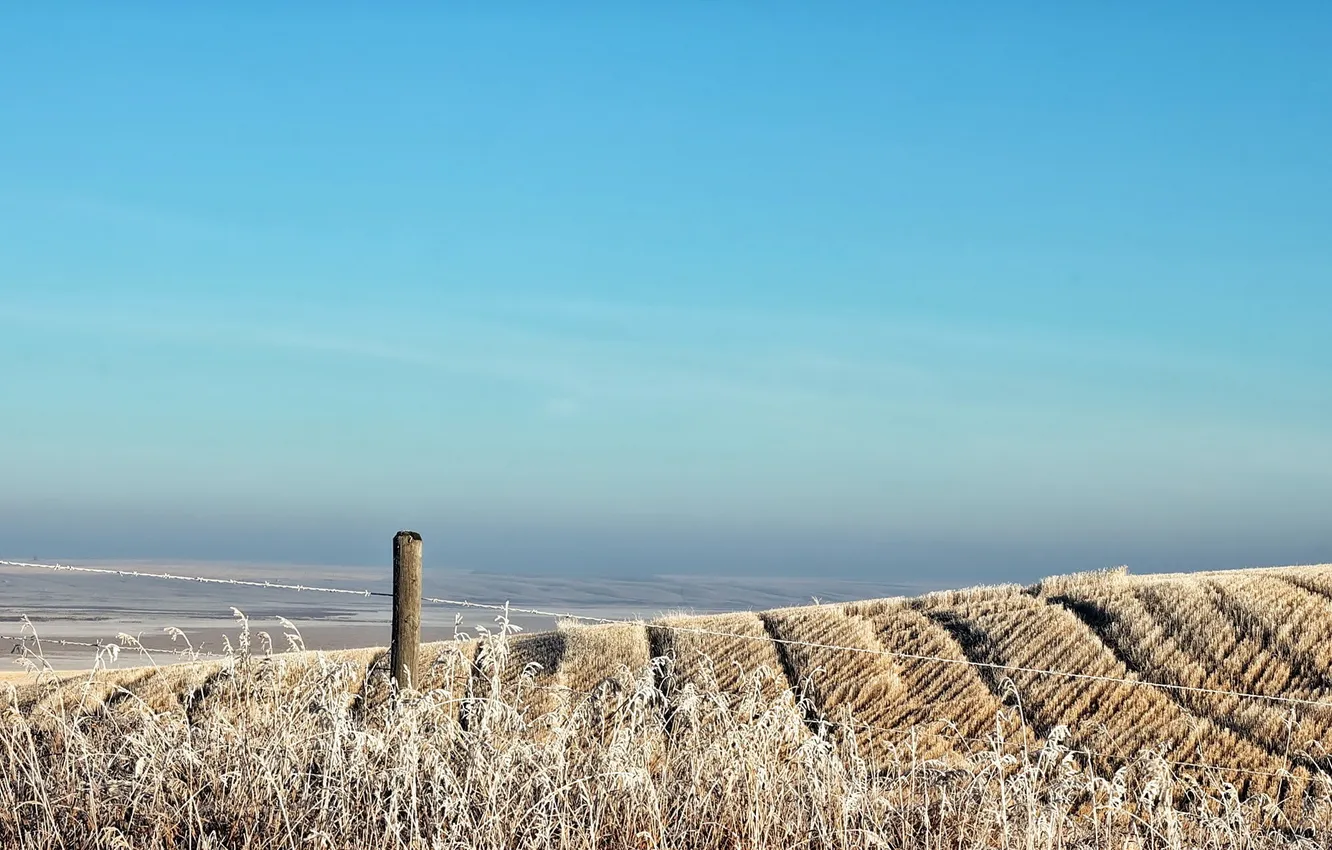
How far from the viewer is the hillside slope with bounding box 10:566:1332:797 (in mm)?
8398

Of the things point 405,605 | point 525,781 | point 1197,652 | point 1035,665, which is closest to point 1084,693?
point 1035,665

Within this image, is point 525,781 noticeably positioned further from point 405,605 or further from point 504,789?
point 405,605

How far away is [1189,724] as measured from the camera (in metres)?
8.62

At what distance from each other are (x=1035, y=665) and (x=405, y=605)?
17.8ft

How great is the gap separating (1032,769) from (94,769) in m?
3.50

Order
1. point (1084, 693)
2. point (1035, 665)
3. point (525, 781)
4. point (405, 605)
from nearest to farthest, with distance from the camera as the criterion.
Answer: point (525, 781)
point (405, 605)
point (1084, 693)
point (1035, 665)

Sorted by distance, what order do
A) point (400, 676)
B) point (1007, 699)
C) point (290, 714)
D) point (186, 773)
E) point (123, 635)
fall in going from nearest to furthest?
point (186, 773) → point (290, 714) → point (123, 635) → point (400, 676) → point (1007, 699)

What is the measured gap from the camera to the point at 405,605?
6.87m

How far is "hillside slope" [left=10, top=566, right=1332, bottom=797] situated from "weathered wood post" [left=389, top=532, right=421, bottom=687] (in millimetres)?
453

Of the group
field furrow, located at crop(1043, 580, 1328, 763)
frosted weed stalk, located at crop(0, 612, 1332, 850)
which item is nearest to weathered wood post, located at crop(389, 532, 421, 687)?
frosted weed stalk, located at crop(0, 612, 1332, 850)

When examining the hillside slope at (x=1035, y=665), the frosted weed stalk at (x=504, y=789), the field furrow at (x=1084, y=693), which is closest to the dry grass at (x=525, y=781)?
the frosted weed stalk at (x=504, y=789)

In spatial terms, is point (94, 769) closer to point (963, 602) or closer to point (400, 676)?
point (400, 676)

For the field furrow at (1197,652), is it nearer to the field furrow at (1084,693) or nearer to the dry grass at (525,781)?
the field furrow at (1084,693)

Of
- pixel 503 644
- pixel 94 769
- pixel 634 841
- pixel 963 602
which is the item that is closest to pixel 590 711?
pixel 503 644
